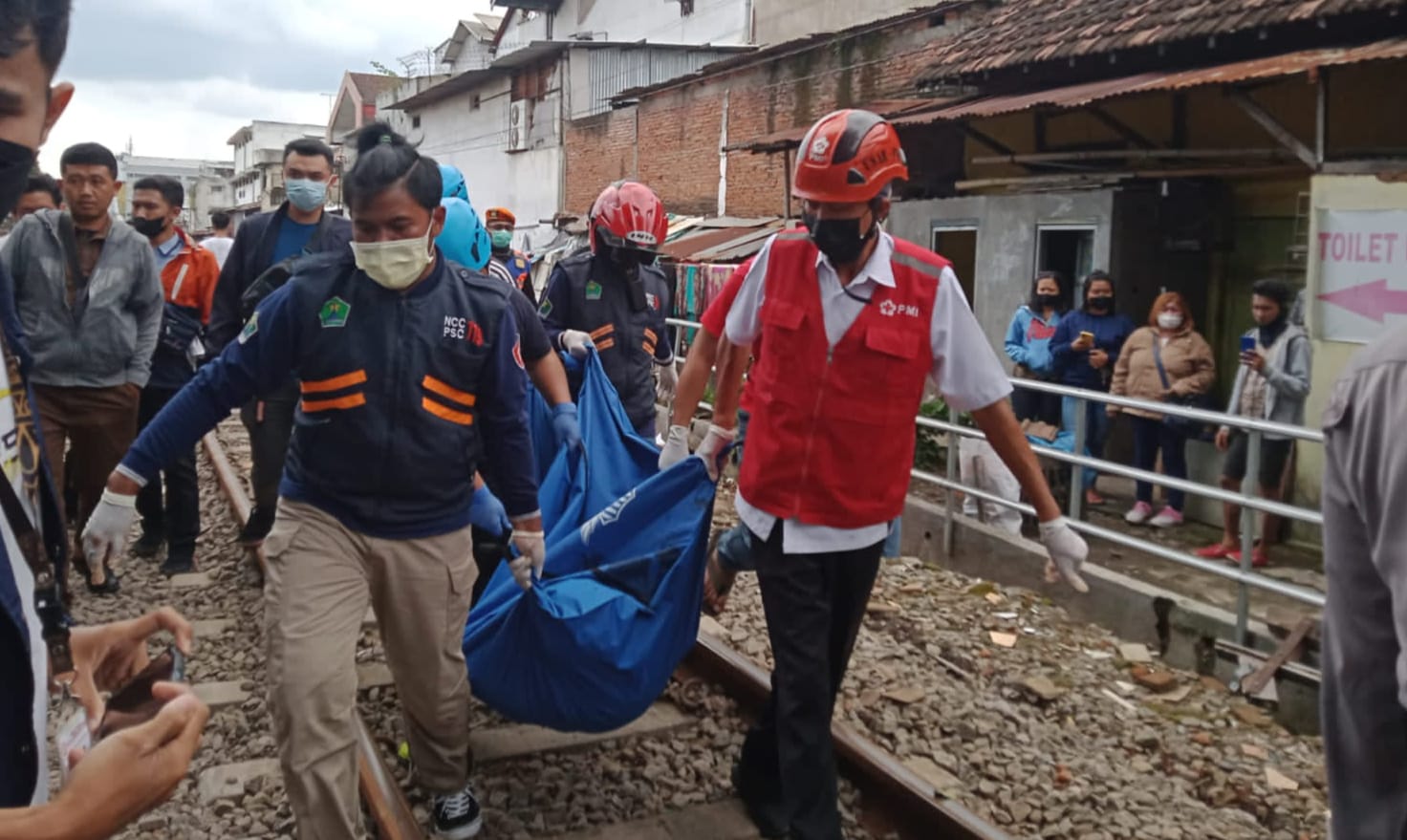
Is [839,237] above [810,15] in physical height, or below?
below

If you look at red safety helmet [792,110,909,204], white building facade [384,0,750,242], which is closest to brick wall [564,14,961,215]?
white building facade [384,0,750,242]

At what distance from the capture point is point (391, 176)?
3.34 metres

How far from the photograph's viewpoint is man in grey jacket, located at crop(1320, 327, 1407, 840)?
1379 millimetres

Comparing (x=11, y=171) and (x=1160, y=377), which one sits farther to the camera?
(x=1160, y=377)

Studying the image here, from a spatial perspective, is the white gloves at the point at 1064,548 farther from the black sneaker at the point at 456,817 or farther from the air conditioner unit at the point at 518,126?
the air conditioner unit at the point at 518,126

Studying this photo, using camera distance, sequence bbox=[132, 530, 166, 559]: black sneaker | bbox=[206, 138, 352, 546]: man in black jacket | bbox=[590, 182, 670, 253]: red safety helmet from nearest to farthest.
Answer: bbox=[206, 138, 352, 546]: man in black jacket < bbox=[590, 182, 670, 253]: red safety helmet < bbox=[132, 530, 166, 559]: black sneaker

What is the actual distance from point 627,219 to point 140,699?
4499 millimetres

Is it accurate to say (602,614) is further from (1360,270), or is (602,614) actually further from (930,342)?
(1360,270)

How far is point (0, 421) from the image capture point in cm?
151

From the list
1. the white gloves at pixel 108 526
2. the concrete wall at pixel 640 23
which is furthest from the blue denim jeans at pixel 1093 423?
the concrete wall at pixel 640 23

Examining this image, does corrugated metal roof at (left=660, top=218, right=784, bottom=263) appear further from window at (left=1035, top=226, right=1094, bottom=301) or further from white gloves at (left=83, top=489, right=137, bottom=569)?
white gloves at (left=83, top=489, right=137, bottom=569)

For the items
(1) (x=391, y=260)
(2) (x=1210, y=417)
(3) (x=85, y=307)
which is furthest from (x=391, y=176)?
(2) (x=1210, y=417)

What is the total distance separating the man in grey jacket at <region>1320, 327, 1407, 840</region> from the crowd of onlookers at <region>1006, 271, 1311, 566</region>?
5.39m

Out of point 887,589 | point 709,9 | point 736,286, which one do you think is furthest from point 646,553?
point 709,9
